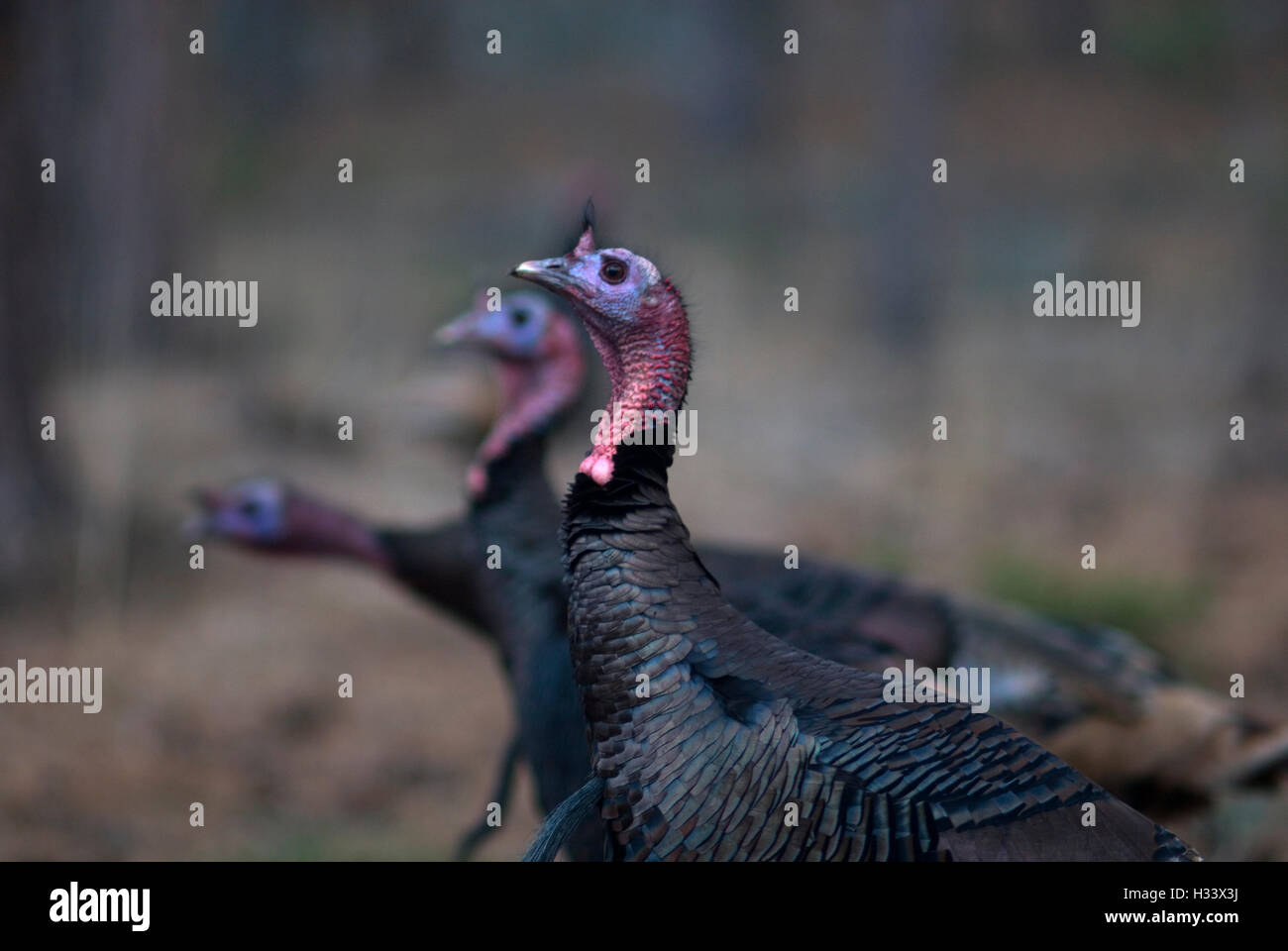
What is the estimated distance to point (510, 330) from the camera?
4211mm

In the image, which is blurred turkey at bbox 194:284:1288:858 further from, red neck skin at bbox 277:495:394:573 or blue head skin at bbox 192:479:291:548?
blue head skin at bbox 192:479:291:548

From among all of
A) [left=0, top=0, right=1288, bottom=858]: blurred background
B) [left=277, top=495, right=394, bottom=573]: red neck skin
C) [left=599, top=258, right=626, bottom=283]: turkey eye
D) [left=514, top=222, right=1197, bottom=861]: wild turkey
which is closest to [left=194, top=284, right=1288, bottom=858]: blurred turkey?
[left=277, top=495, right=394, bottom=573]: red neck skin

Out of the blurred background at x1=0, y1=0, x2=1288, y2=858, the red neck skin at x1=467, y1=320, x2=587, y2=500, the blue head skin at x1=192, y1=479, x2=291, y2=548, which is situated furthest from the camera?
the blurred background at x1=0, y1=0, x2=1288, y2=858

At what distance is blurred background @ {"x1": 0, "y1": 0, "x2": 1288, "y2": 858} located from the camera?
534 cm

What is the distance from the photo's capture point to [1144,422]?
8.09 metres

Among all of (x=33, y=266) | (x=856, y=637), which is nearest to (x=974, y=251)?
(x=33, y=266)

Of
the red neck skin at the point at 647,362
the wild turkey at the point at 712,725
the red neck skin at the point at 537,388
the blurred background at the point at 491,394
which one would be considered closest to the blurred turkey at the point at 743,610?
the red neck skin at the point at 537,388

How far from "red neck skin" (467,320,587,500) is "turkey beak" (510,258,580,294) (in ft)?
4.77

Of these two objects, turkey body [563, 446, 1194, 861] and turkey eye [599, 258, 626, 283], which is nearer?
turkey body [563, 446, 1194, 861]

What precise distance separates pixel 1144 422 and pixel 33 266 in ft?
20.0

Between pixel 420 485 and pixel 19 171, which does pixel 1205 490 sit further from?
pixel 19 171

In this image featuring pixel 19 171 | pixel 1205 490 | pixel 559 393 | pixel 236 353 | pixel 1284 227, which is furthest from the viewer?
pixel 236 353

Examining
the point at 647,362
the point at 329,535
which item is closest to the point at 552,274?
the point at 647,362

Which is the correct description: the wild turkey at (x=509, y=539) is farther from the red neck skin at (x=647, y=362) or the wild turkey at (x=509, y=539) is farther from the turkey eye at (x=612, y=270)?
the turkey eye at (x=612, y=270)
